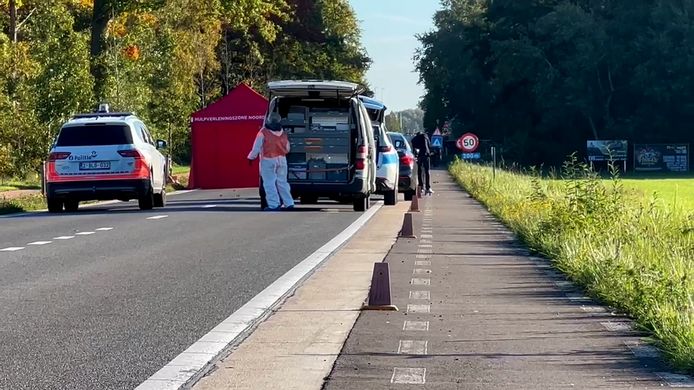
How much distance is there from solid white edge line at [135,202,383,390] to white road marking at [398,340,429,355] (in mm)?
1163

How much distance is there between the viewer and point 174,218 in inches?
969

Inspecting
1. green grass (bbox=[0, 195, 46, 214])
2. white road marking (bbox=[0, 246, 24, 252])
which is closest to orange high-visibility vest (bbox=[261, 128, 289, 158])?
green grass (bbox=[0, 195, 46, 214])

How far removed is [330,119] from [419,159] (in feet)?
32.7

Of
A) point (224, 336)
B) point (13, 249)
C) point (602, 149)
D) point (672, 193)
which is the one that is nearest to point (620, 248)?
point (224, 336)

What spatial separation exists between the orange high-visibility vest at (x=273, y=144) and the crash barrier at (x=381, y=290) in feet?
47.3

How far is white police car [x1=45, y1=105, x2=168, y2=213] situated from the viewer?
2717cm

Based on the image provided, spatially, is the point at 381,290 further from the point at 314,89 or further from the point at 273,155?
the point at 314,89

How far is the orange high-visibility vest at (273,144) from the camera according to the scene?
25.3m

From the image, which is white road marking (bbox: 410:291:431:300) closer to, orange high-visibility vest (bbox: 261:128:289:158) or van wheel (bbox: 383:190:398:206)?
orange high-visibility vest (bbox: 261:128:289:158)

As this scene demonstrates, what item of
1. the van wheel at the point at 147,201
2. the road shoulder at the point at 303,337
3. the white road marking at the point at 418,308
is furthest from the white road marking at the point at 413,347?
the van wheel at the point at 147,201

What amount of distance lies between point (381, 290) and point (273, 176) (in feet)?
49.5

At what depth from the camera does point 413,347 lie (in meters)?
9.14

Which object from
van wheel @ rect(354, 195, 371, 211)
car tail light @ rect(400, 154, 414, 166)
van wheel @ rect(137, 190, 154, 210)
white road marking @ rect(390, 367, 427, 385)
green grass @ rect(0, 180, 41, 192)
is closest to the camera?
white road marking @ rect(390, 367, 427, 385)

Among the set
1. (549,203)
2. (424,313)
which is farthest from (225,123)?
(424,313)
